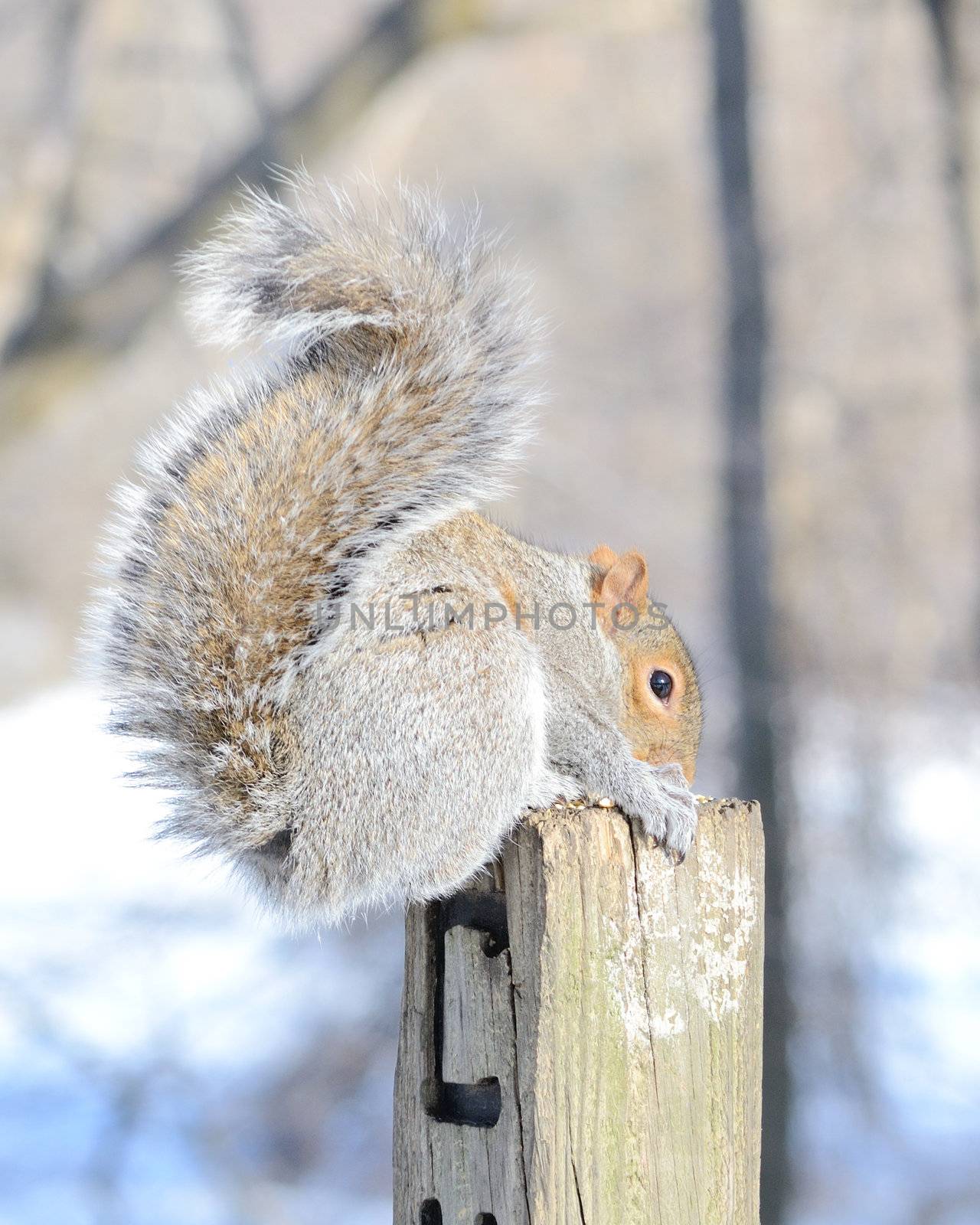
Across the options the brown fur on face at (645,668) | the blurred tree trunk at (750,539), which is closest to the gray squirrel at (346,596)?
the brown fur on face at (645,668)

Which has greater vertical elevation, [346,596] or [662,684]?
[346,596]

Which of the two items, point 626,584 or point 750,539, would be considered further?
point 750,539

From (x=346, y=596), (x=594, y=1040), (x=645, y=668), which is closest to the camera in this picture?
(x=594, y=1040)

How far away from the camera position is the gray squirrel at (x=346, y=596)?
129 cm

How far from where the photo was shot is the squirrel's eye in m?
1.63

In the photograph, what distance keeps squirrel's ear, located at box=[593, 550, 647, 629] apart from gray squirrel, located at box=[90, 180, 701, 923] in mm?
220

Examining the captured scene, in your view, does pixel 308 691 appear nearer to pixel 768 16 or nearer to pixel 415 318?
pixel 415 318

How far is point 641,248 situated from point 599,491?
1.03 metres

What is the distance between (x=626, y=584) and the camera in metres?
Result: 1.66

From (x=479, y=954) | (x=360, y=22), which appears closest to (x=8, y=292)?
(x=360, y=22)

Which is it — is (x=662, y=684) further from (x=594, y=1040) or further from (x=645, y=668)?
(x=594, y=1040)

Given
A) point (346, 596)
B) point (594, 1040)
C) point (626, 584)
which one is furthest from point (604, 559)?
point (594, 1040)

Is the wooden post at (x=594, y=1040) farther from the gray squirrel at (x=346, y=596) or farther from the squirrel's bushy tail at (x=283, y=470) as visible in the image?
the squirrel's bushy tail at (x=283, y=470)

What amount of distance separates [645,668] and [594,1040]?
1.92 feet
